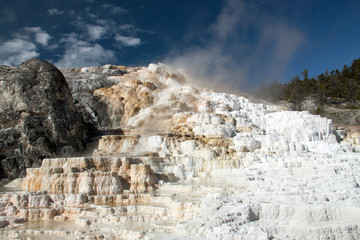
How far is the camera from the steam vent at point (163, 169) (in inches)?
252

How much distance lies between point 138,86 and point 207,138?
11.5 meters

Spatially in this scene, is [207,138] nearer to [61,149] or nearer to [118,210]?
[61,149]

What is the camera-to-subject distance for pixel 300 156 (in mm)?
12992

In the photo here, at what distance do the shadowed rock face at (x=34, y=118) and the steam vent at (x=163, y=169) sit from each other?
4 centimetres

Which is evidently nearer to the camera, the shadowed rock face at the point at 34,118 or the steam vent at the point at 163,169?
the steam vent at the point at 163,169

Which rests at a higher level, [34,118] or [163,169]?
[34,118]

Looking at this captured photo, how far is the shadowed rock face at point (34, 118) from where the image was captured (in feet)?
44.0

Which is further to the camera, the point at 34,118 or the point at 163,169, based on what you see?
the point at 34,118

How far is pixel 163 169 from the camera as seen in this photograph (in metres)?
12.7

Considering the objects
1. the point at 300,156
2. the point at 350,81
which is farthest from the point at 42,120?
the point at 350,81

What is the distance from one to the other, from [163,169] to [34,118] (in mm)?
6050

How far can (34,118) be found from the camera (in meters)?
14.4

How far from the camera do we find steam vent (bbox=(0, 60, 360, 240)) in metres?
6.41

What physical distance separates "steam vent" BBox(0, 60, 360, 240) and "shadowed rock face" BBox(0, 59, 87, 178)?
44 mm
